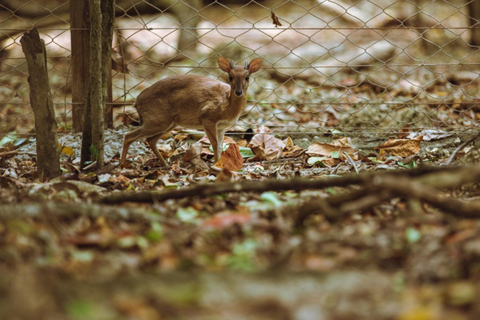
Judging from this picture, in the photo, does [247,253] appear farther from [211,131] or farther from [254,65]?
[254,65]

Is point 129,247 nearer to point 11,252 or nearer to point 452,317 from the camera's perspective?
point 11,252

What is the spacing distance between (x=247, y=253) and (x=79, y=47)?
3.59 m

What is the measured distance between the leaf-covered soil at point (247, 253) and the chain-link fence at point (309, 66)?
250 cm

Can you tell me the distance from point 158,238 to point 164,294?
0.55 metres

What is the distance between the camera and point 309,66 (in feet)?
18.7

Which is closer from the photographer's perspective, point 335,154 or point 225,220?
point 225,220

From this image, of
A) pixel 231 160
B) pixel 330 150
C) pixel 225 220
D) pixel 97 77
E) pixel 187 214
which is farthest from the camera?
pixel 330 150

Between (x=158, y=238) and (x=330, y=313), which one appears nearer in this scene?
(x=330, y=313)

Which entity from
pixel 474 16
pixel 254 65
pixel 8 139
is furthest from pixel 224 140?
pixel 474 16

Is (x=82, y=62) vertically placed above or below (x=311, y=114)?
above

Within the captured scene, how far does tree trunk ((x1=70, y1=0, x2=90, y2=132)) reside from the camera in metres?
5.05

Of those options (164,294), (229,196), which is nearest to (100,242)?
(164,294)

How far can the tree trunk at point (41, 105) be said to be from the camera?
380 cm

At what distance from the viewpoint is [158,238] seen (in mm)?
2275
